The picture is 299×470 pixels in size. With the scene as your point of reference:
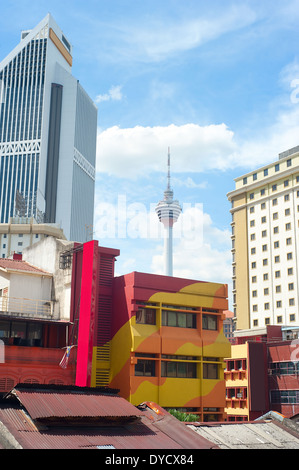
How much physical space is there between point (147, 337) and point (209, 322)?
797 centimetres

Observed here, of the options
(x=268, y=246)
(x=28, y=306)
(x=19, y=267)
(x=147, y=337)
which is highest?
(x=268, y=246)

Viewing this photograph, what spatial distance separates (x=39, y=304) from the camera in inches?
2000

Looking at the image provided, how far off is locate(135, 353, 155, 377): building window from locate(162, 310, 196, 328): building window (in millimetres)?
3563

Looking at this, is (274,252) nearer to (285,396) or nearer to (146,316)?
(285,396)

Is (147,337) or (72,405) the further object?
(147,337)

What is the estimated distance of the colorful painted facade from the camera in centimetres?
4544

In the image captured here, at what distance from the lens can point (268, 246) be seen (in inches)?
4353

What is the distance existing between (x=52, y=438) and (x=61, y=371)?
20.2m

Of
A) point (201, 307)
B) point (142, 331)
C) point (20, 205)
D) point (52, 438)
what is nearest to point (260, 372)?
point (201, 307)

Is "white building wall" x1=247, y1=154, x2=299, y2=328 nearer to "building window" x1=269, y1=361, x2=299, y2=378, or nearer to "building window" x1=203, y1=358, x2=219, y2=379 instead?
"building window" x1=269, y1=361, x2=299, y2=378

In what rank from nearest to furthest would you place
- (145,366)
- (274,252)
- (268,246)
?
(145,366), (274,252), (268,246)

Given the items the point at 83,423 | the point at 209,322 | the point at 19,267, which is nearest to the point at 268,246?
the point at 209,322

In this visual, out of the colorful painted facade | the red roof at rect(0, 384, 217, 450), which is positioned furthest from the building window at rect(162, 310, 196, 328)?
the red roof at rect(0, 384, 217, 450)
